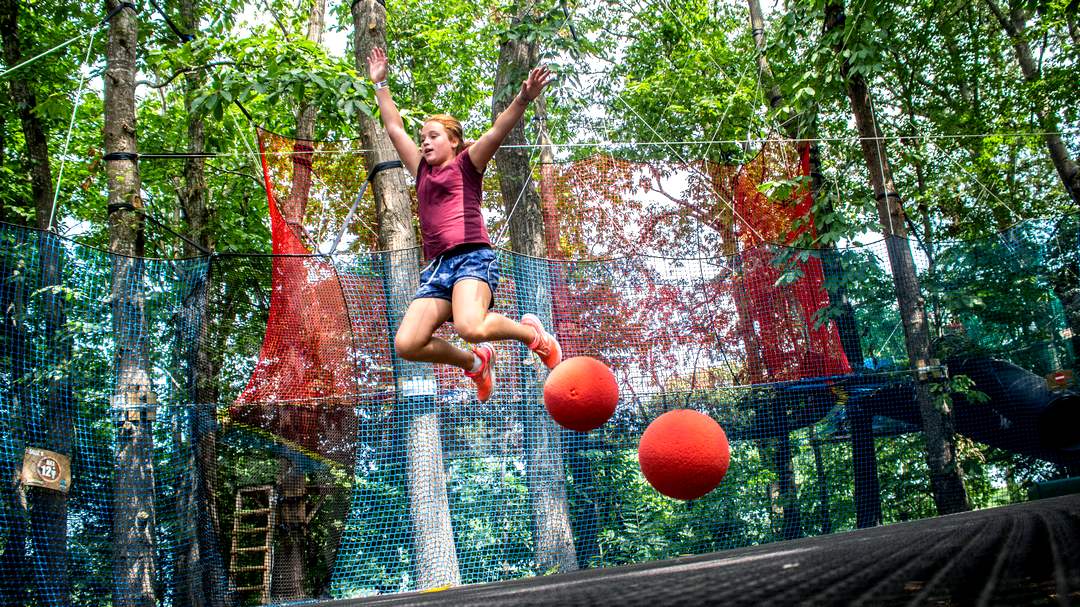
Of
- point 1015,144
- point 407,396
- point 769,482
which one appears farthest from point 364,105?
point 1015,144

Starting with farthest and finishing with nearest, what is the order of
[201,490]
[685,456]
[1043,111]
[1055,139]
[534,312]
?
[1043,111]
[1055,139]
[534,312]
[201,490]
[685,456]

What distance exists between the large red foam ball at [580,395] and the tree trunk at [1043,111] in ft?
19.0

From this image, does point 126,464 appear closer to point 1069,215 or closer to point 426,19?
point 1069,215

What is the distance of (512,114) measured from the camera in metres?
2.79

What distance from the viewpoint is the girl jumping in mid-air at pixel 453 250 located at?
2.86m

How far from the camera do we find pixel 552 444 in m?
4.97

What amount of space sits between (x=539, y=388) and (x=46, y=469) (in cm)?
257

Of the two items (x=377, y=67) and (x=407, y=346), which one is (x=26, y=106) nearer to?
(x=377, y=67)

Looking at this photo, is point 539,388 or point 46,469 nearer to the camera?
point 46,469

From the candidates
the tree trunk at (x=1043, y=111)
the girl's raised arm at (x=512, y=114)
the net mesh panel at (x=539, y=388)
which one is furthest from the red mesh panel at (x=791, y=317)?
the tree trunk at (x=1043, y=111)

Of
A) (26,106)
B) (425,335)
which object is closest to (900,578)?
(425,335)

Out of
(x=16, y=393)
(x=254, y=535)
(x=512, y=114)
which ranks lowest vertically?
(x=254, y=535)

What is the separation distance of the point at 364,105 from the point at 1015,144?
27.0 ft

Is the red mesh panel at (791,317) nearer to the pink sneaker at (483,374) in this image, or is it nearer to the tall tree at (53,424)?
the pink sneaker at (483,374)
